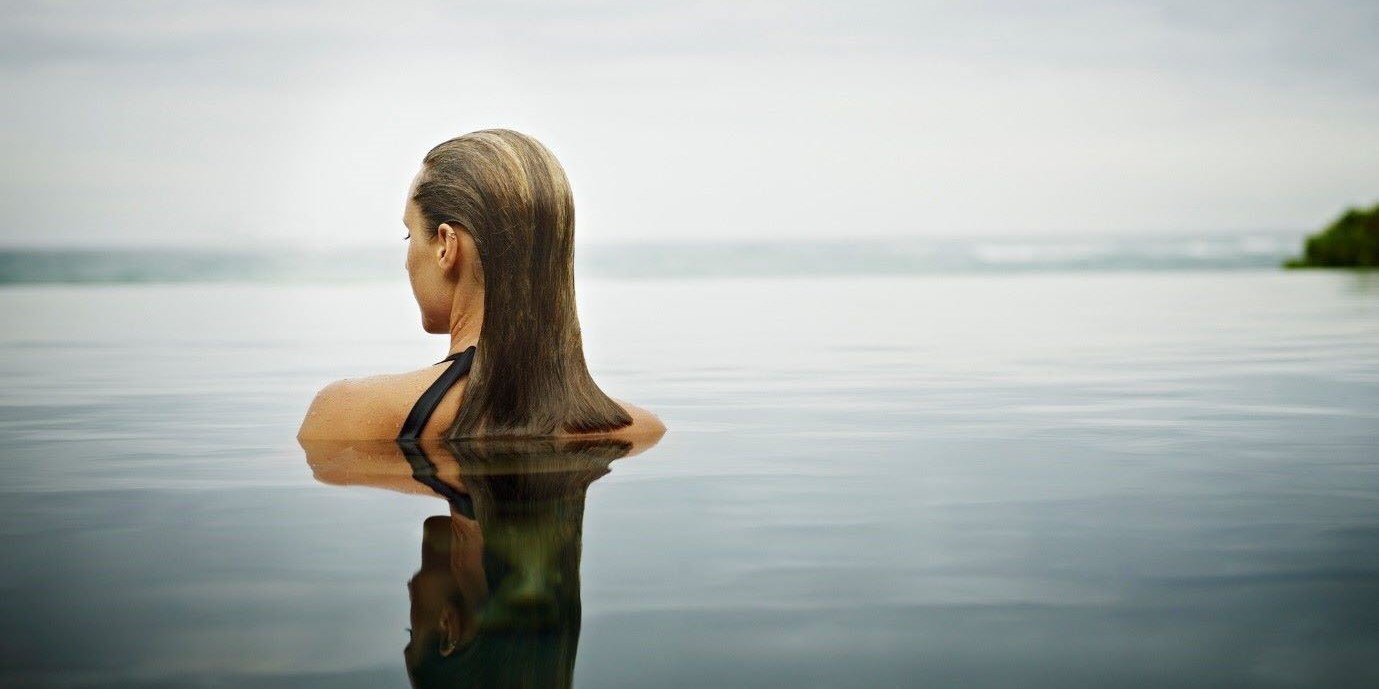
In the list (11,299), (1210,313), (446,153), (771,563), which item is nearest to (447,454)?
(446,153)

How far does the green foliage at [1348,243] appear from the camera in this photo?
27.1 metres

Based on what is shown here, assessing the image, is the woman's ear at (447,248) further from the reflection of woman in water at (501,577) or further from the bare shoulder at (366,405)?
the reflection of woman in water at (501,577)

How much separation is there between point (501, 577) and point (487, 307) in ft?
4.98

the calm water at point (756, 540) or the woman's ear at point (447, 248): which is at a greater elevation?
the woman's ear at point (447, 248)

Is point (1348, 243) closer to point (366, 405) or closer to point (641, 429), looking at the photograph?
point (641, 429)

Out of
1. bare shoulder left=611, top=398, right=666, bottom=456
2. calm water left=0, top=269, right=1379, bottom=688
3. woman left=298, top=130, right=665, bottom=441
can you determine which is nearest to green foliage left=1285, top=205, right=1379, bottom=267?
calm water left=0, top=269, right=1379, bottom=688

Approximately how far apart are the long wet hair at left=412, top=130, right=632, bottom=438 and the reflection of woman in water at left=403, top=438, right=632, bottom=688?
23 centimetres

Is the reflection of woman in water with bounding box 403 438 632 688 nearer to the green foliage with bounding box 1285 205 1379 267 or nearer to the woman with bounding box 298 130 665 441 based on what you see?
the woman with bounding box 298 130 665 441

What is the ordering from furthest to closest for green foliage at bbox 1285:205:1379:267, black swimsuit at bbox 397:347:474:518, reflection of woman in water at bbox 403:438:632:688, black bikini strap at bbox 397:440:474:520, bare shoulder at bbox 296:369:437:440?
1. green foliage at bbox 1285:205:1379:267
2. bare shoulder at bbox 296:369:437:440
3. black swimsuit at bbox 397:347:474:518
4. black bikini strap at bbox 397:440:474:520
5. reflection of woman in water at bbox 403:438:632:688

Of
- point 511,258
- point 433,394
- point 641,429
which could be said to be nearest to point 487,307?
point 511,258

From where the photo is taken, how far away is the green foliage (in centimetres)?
2711

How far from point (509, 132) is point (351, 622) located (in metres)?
2.01

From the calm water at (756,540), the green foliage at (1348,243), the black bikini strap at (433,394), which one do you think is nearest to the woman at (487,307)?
the black bikini strap at (433,394)

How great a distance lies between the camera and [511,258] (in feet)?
12.3
